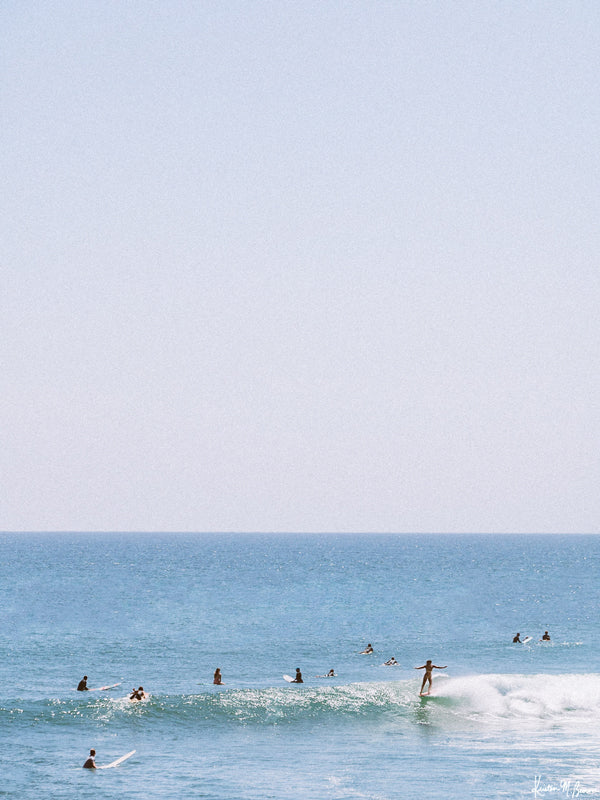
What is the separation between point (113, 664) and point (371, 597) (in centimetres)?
6234

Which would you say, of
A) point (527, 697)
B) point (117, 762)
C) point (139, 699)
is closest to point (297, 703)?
point (139, 699)

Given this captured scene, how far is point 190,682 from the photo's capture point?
55781 mm

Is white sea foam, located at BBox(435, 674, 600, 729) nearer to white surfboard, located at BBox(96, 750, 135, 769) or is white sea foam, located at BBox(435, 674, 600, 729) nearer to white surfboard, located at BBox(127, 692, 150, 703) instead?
white surfboard, located at BBox(127, 692, 150, 703)

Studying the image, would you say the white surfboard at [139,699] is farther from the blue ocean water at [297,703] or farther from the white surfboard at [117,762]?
the white surfboard at [117,762]

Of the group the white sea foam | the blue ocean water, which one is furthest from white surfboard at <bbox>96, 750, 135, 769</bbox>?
the white sea foam

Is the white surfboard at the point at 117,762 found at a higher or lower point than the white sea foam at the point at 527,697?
lower

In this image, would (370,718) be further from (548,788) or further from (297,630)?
(297,630)

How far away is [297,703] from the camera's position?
158 feet

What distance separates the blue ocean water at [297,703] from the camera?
109ft

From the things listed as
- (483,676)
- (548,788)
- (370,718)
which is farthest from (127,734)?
(483,676)

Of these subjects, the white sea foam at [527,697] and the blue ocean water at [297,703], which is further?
the white sea foam at [527,697]

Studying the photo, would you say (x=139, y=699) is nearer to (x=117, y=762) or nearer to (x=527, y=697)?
(x=117, y=762)

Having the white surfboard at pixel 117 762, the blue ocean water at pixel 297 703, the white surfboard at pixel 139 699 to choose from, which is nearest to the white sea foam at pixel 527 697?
the blue ocean water at pixel 297 703

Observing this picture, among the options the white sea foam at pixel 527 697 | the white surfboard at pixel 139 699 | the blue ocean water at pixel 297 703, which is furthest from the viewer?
the white surfboard at pixel 139 699
